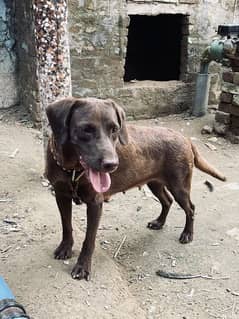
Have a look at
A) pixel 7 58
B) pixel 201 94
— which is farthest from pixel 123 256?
pixel 201 94

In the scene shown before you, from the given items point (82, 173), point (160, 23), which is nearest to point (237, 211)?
point (82, 173)

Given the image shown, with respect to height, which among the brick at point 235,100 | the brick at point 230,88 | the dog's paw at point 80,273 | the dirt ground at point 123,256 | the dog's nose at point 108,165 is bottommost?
the dirt ground at point 123,256

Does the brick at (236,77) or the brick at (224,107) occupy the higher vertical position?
the brick at (236,77)

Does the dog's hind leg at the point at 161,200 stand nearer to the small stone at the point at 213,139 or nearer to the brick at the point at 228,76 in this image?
the small stone at the point at 213,139

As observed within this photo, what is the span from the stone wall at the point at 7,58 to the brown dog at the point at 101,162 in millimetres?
3171

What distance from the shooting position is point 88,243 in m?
2.82

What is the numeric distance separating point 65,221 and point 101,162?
2.64 ft

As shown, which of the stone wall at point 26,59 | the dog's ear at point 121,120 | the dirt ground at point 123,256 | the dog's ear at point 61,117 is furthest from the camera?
the stone wall at point 26,59

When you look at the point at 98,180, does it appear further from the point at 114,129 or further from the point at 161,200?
the point at 161,200

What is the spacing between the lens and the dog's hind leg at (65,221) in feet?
9.28

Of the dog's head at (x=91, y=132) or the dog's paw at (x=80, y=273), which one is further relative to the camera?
the dog's paw at (x=80, y=273)

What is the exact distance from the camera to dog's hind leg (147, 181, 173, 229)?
3.59 m

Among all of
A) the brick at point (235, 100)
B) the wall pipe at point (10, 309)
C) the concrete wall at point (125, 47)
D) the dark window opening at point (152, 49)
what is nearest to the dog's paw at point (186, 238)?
the wall pipe at point (10, 309)

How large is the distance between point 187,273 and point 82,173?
111cm
